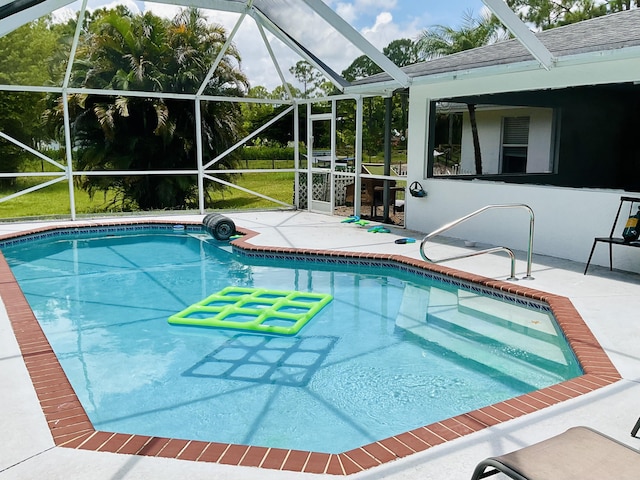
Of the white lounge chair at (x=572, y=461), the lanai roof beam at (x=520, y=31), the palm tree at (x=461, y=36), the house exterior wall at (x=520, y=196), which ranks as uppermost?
the palm tree at (x=461, y=36)

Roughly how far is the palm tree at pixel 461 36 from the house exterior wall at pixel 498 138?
525 inches

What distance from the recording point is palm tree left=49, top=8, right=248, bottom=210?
12.3 metres

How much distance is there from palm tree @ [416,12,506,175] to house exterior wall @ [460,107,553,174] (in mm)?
13341

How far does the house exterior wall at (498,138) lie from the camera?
1139 cm

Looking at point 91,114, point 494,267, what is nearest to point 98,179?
point 91,114

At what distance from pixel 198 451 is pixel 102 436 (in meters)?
0.57

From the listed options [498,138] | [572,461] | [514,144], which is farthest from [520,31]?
[498,138]

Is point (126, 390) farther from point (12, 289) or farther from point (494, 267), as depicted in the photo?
point (494, 267)

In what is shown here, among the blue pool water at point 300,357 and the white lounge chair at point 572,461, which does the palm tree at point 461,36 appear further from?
the white lounge chair at point 572,461

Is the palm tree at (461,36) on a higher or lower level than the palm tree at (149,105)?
higher

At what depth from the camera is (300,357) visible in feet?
15.4

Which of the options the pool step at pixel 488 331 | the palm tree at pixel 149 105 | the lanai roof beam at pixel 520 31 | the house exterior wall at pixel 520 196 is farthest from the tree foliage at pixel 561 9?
the pool step at pixel 488 331

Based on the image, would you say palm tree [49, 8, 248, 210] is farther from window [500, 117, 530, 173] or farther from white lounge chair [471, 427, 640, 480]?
white lounge chair [471, 427, 640, 480]

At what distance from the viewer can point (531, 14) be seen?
26875 millimetres
